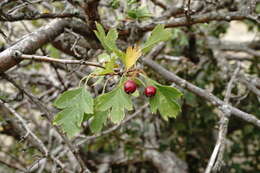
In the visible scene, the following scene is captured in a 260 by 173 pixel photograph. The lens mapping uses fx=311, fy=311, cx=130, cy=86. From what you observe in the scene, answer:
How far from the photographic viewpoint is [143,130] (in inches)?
93.0

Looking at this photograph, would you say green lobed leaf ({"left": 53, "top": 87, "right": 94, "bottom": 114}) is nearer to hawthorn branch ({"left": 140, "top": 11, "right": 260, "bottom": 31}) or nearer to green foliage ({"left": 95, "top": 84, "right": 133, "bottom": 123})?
green foliage ({"left": 95, "top": 84, "right": 133, "bottom": 123})

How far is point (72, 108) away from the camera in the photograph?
100cm

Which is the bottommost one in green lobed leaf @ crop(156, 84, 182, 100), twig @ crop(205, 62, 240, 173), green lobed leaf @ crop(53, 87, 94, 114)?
twig @ crop(205, 62, 240, 173)

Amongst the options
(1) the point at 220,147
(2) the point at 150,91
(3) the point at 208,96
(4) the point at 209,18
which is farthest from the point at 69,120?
(4) the point at 209,18

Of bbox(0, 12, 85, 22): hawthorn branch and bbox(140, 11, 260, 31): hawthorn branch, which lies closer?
bbox(0, 12, 85, 22): hawthorn branch

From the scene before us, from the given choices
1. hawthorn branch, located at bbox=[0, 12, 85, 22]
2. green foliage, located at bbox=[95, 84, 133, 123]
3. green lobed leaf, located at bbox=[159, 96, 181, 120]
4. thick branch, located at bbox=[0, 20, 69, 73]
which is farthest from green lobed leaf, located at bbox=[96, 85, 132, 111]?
hawthorn branch, located at bbox=[0, 12, 85, 22]

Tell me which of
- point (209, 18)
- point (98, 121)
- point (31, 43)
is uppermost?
point (31, 43)

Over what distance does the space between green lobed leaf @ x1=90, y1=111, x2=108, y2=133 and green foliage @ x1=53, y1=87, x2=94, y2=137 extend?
56 millimetres

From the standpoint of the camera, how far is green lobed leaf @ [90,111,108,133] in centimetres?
102

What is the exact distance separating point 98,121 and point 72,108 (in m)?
0.10

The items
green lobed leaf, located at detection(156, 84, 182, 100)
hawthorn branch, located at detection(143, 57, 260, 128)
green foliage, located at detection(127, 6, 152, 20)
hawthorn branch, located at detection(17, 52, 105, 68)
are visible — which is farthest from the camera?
green foliage, located at detection(127, 6, 152, 20)

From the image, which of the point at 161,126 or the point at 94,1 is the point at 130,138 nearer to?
the point at 161,126

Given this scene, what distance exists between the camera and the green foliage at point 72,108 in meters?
0.98

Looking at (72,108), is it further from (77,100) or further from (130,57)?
(130,57)
